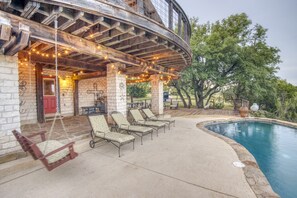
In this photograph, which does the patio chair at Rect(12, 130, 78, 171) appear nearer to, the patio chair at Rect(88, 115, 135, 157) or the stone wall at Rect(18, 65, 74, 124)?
the patio chair at Rect(88, 115, 135, 157)

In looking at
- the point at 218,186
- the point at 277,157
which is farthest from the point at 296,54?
the point at 218,186

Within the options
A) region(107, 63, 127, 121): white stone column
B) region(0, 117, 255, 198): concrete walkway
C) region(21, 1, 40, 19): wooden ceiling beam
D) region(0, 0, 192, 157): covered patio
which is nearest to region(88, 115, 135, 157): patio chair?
region(0, 117, 255, 198): concrete walkway

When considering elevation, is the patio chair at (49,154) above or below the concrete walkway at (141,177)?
above

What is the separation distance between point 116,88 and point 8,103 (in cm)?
332

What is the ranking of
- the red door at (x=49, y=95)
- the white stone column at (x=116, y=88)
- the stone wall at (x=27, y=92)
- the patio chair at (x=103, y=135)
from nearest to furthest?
1. the patio chair at (x=103, y=135)
2. the white stone column at (x=116, y=88)
3. the stone wall at (x=27, y=92)
4. the red door at (x=49, y=95)

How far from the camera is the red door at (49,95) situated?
7.48 meters

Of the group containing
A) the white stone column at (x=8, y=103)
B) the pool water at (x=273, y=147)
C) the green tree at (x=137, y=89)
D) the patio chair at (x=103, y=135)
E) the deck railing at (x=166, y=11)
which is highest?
the deck railing at (x=166, y=11)

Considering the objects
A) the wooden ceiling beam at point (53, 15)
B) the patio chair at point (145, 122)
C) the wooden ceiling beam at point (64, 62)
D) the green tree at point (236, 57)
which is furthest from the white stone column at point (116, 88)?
the green tree at point (236, 57)

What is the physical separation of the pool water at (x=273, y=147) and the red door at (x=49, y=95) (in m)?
8.90

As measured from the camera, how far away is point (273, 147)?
215 inches

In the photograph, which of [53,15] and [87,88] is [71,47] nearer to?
[53,15]

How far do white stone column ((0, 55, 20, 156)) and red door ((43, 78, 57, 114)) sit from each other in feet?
16.4

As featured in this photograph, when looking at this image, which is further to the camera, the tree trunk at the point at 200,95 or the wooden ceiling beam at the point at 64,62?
the tree trunk at the point at 200,95

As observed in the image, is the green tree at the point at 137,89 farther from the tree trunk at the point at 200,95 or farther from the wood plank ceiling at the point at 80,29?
the wood plank ceiling at the point at 80,29
